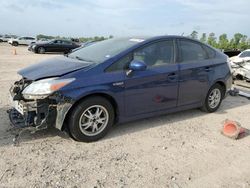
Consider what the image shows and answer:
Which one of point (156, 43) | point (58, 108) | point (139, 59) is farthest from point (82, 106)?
point (156, 43)

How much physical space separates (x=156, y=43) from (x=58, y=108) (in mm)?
2125

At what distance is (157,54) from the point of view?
203 inches

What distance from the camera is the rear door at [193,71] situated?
216 inches

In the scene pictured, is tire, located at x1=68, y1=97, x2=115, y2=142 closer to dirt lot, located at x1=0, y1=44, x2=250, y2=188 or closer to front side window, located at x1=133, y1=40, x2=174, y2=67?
dirt lot, located at x1=0, y1=44, x2=250, y2=188

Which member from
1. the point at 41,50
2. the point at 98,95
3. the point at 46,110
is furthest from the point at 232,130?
the point at 41,50

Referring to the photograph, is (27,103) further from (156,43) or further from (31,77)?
(156,43)

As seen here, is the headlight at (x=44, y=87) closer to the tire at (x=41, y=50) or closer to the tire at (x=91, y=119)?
the tire at (x=91, y=119)

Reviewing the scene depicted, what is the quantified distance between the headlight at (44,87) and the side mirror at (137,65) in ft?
3.18

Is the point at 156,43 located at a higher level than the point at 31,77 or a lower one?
higher

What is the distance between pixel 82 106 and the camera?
13.9 feet

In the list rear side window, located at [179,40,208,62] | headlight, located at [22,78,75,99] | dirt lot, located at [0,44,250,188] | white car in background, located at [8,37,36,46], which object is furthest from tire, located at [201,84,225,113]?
white car in background, located at [8,37,36,46]

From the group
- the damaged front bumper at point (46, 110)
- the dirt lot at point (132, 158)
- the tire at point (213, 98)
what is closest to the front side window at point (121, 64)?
the damaged front bumper at point (46, 110)

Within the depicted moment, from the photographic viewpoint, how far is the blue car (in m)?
4.16

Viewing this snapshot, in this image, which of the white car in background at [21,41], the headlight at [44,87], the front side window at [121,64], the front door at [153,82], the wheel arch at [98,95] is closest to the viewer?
the headlight at [44,87]
